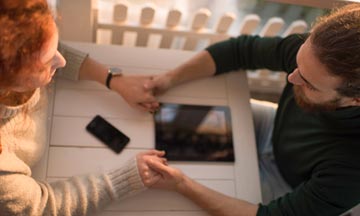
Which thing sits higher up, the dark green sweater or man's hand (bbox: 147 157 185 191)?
the dark green sweater

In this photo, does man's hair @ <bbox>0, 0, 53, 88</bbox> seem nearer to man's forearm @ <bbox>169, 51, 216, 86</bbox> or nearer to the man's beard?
man's forearm @ <bbox>169, 51, 216, 86</bbox>

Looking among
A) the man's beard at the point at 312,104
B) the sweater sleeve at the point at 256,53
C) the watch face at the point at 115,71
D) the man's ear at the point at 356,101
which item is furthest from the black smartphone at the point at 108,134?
the man's ear at the point at 356,101

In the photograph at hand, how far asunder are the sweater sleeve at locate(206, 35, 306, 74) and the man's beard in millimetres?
83

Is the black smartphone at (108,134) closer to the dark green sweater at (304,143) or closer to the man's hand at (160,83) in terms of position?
the man's hand at (160,83)

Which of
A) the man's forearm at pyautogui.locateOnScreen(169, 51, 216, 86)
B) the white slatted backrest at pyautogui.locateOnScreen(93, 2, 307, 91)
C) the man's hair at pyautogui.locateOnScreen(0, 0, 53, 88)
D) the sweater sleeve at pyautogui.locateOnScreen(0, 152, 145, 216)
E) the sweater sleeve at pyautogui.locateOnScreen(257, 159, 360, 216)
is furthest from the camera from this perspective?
the white slatted backrest at pyautogui.locateOnScreen(93, 2, 307, 91)

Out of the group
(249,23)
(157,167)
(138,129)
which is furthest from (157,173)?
(249,23)

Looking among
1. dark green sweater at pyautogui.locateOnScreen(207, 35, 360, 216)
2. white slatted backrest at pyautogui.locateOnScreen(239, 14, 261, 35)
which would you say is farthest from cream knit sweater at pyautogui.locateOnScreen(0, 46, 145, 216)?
white slatted backrest at pyautogui.locateOnScreen(239, 14, 261, 35)

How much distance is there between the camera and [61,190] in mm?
976

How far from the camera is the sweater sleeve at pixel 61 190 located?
0.85 meters

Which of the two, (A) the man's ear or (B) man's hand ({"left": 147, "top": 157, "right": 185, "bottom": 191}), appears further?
(B) man's hand ({"left": 147, "top": 157, "right": 185, "bottom": 191})

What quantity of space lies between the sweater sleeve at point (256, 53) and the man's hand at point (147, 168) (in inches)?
13.7

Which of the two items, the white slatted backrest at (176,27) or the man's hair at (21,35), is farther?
the white slatted backrest at (176,27)

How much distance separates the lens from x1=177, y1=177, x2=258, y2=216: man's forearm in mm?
1054

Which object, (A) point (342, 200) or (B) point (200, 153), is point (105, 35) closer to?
(B) point (200, 153)
